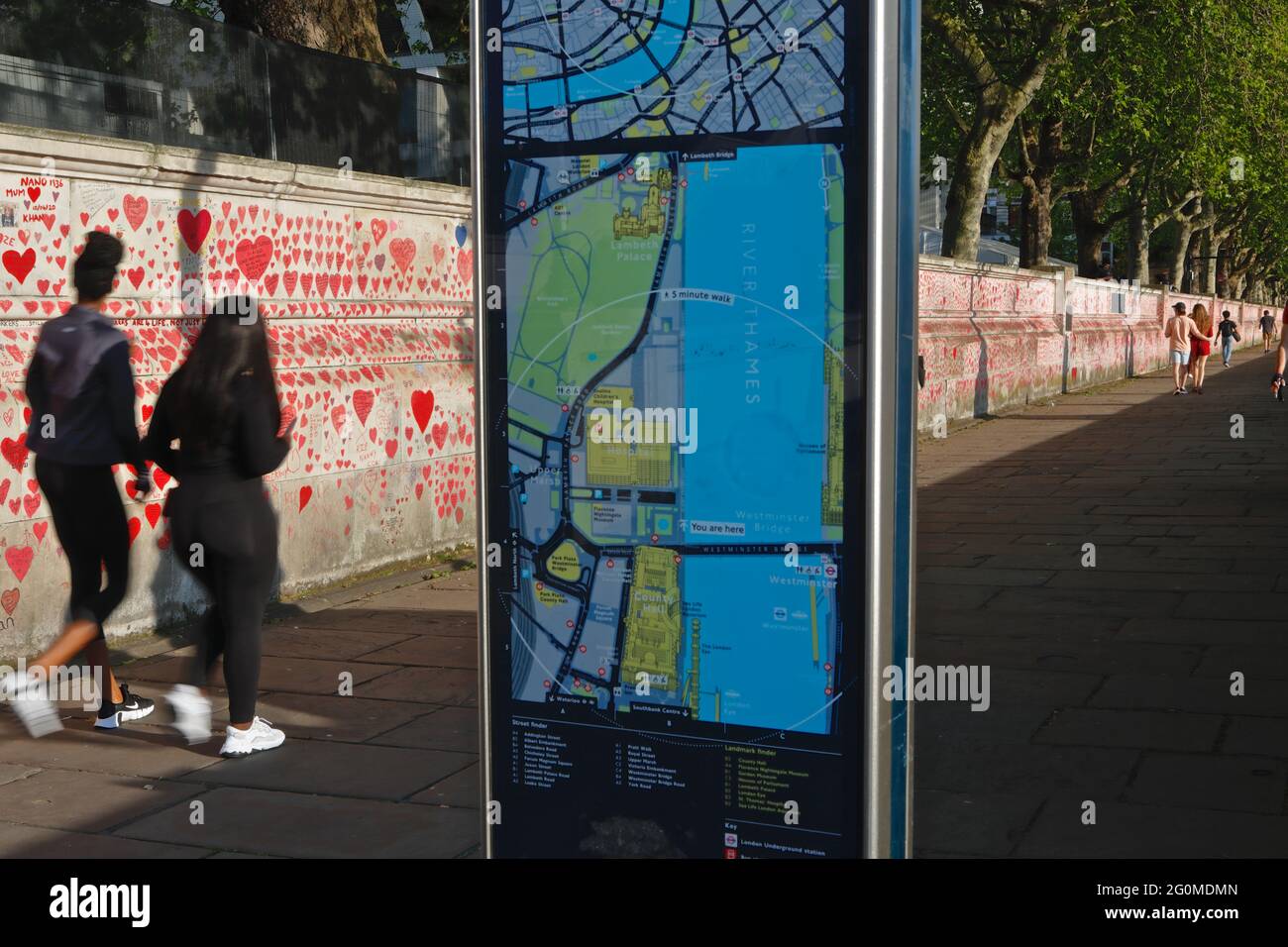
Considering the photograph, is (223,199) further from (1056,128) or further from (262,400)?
(1056,128)

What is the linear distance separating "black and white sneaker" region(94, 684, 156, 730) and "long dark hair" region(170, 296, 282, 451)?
1.32m

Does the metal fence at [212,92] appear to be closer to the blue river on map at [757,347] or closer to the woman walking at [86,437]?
the woman walking at [86,437]

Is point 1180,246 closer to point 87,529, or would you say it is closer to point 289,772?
point 87,529

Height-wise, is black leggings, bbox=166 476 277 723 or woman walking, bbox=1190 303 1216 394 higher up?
woman walking, bbox=1190 303 1216 394

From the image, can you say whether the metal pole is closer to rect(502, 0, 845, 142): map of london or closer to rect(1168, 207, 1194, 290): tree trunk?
rect(502, 0, 845, 142): map of london

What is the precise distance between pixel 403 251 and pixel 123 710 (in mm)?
4737

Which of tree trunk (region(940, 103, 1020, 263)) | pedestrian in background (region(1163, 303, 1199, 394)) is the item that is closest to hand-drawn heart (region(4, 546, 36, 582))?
tree trunk (region(940, 103, 1020, 263))

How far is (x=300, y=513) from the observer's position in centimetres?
874

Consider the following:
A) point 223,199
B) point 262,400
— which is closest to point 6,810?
point 262,400

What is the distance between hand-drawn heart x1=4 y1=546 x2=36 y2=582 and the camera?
6.87 meters

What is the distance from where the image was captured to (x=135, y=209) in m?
7.90

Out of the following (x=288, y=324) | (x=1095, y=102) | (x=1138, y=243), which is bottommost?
(x=288, y=324)

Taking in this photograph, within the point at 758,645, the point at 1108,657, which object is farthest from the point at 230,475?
the point at 1108,657
